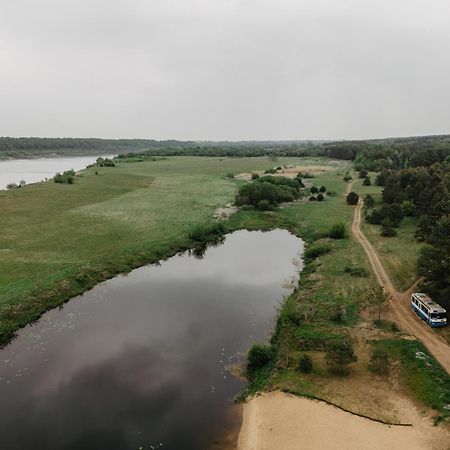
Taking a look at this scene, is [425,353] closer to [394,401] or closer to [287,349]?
[394,401]

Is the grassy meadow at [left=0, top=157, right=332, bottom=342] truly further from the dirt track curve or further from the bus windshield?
the bus windshield

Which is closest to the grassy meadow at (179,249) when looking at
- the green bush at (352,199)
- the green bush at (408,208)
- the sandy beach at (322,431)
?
the sandy beach at (322,431)

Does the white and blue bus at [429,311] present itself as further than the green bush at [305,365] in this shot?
Yes

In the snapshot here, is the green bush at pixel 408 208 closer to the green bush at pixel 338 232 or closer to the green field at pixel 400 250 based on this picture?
the green field at pixel 400 250

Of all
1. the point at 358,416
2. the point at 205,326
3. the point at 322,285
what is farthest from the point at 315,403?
the point at 322,285

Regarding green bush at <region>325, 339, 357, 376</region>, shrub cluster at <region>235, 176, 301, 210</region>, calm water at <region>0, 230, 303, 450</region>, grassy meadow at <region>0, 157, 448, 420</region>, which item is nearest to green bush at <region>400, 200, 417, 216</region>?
grassy meadow at <region>0, 157, 448, 420</region>

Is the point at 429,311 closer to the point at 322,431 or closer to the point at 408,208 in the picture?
the point at 322,431
